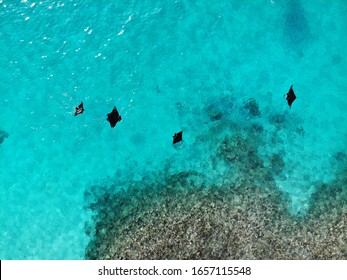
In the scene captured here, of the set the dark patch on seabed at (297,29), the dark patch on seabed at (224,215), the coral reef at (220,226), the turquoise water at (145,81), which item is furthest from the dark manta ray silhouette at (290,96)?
the coral reef at (220,226)

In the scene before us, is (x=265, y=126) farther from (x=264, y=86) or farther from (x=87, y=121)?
(x=87, y=121)

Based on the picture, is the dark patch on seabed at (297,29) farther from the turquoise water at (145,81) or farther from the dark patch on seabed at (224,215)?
the dark patch on seabed at (224,215)

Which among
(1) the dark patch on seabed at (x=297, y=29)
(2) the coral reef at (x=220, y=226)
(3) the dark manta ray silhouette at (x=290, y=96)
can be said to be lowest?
(2) the coral reef at (x=220, y=226)

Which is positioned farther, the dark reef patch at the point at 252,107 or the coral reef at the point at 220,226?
the dark reef patch at the point at 252,107

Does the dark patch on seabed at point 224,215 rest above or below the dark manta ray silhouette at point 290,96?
below

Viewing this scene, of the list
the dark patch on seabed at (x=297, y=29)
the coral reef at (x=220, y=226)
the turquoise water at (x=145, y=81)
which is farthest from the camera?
the dark patch on seabed at (x=297, y=29)

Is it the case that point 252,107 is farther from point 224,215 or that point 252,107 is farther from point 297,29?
point 224,215

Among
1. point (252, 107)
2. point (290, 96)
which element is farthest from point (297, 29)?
point (252, 107)
